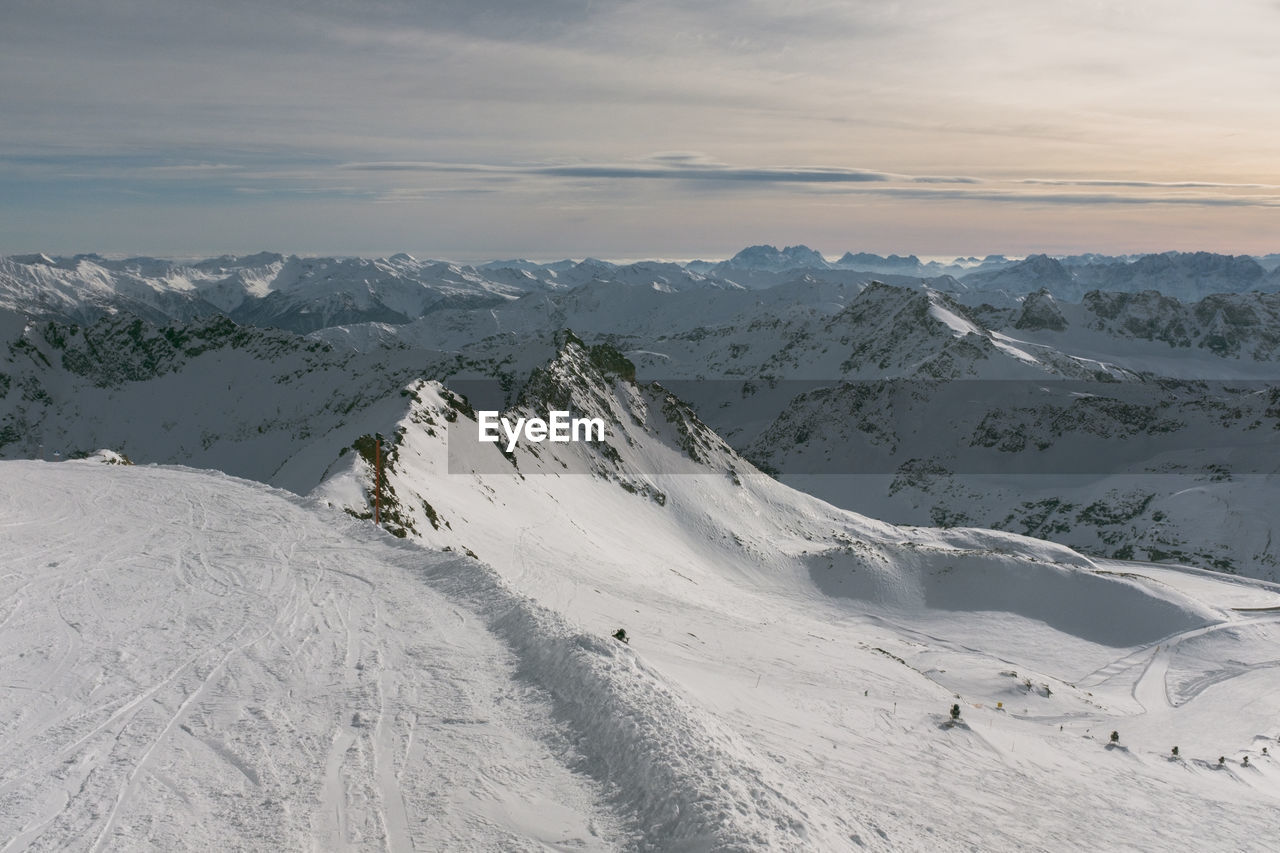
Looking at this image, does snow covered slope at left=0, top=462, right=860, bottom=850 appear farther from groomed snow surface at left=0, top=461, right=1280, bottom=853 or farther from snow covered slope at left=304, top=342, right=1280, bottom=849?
snow covered slope at left=304, top=342, right=1280, bottom=849

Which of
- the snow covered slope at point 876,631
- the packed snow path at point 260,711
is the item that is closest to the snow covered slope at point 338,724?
the packed snow path at point 260,711

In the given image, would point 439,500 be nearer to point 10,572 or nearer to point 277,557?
point 277,557

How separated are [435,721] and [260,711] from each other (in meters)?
3.57

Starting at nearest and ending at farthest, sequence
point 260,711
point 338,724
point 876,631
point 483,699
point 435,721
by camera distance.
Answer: point 338,724 < point 435,721 < point 260,711 < point 483,699 < point 876,631

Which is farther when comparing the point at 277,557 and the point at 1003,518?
the point at 1003,518

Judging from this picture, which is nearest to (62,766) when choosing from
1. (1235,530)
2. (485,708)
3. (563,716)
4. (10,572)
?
(485,708)

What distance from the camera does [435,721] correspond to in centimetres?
1370

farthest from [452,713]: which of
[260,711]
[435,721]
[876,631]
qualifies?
[876,631]

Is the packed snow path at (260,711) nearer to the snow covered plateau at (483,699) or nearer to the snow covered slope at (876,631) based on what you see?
the snow covered plateau at (483,699)

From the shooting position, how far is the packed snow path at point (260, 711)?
10.6m

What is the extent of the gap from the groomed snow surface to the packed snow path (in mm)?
61

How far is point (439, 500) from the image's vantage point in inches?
1781

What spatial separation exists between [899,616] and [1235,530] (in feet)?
333

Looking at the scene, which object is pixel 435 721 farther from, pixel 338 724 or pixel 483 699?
pixel 338 724
